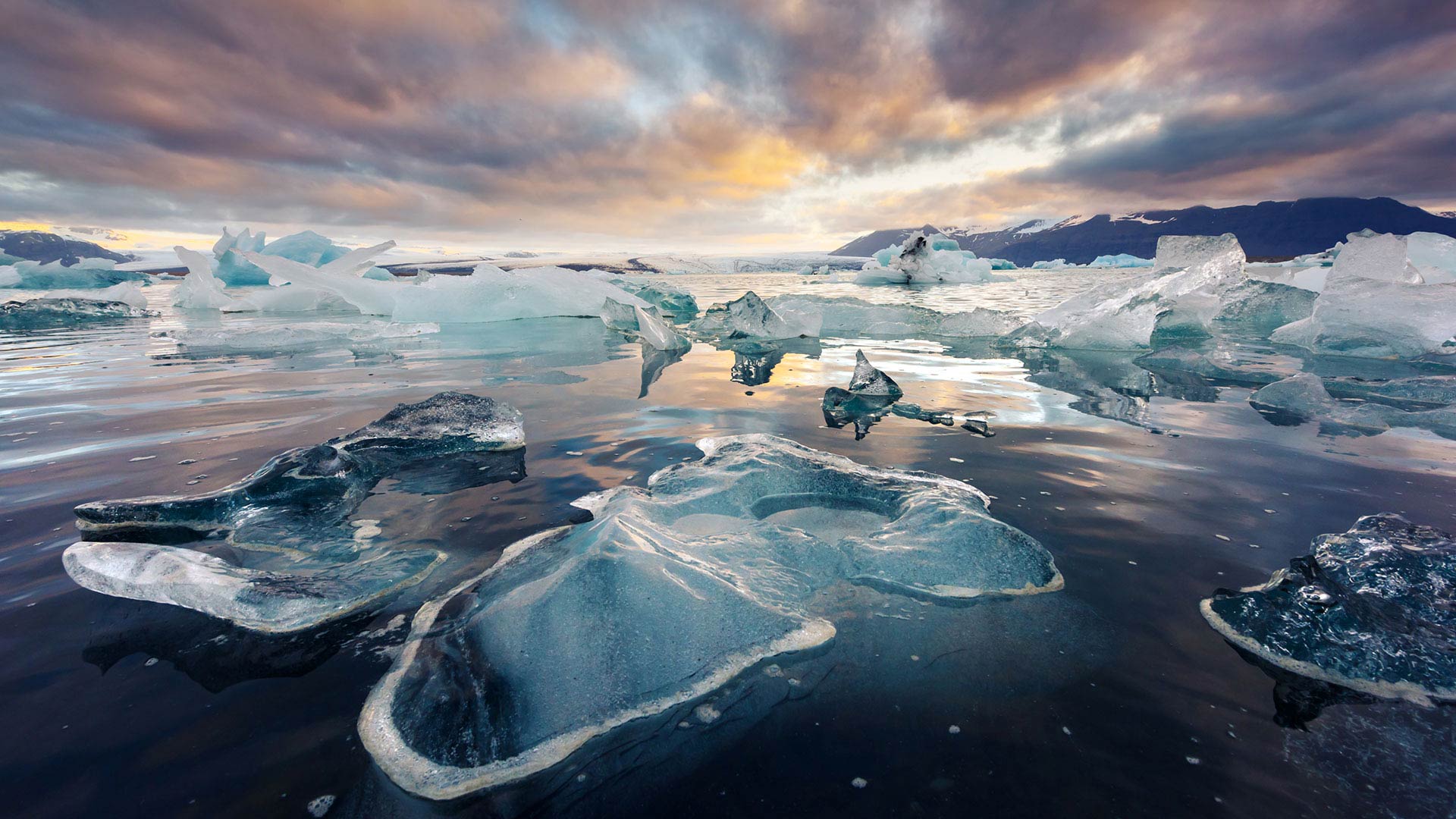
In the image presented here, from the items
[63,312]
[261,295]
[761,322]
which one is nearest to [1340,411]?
[761,322]

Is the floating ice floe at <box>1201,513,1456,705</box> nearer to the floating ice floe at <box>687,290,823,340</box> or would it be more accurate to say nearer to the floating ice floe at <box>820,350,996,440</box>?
the floating ice floe at <box>820,350,996,440</box>

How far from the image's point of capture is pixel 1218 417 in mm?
4559

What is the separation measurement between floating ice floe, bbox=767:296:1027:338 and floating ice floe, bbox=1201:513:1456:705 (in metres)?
8.29

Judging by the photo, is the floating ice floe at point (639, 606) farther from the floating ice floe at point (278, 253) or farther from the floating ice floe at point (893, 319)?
the floating ice floe at point (278, 253)

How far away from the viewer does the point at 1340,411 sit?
471 centimetres

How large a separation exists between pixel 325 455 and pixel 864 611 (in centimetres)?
291

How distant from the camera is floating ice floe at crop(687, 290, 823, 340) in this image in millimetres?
10281

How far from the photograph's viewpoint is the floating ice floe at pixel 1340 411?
4280mm

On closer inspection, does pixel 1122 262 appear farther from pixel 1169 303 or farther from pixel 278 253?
pixel 278 253

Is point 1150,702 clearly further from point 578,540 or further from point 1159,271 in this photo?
point 1159,271

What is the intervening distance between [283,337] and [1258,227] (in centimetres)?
24300

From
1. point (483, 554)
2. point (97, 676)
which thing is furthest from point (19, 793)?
point (483, 554)

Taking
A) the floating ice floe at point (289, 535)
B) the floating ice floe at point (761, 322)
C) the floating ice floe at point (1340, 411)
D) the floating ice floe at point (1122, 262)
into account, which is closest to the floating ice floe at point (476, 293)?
the floating ice floe at point (761, 322)

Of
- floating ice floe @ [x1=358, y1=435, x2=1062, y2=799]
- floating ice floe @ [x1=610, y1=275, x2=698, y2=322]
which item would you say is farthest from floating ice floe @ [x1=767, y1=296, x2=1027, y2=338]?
floating ice floe @ [x1=358, y1=435, x2=1062, y2=799]
